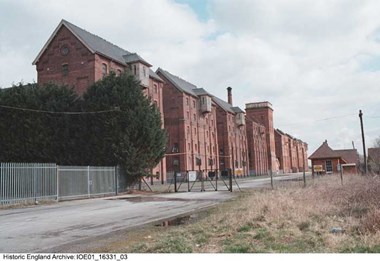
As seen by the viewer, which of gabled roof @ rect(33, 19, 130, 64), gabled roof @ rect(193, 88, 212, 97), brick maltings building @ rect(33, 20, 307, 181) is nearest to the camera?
gabled roof @ rect(33, 19, 130, 64)

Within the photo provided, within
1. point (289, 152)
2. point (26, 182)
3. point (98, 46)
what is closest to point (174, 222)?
point (26, 182)

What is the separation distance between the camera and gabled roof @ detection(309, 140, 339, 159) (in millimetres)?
50906

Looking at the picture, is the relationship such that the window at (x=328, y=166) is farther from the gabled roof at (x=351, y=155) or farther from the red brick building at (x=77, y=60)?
the red brick building at (x=77, y=60)

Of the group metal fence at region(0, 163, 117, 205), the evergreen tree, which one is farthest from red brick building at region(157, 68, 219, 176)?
metal fence at region(0, 163, 117, 205)

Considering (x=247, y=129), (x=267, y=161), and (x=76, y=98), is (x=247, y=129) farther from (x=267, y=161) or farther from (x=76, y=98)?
(x=76, y=98)

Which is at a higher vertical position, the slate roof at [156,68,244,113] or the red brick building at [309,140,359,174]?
the slate roof at [156,68,244,113]

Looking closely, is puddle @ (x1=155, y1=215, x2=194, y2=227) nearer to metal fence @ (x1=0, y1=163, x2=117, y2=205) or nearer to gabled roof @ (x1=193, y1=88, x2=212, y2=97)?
metal fence @ (x1=0, y1=163, x2=117, y2=205)

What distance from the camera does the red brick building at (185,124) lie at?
65.2m

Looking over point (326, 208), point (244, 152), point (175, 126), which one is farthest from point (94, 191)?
point (244, 152)

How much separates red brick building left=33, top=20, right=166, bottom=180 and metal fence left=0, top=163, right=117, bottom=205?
15032 mm

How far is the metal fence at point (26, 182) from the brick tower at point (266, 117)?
90.6 m

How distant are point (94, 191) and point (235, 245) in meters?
22.9

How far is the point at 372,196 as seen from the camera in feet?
45.0

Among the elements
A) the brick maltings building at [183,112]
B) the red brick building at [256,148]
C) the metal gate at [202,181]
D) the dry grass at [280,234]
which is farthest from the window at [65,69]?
the red brick building at [256,148]
